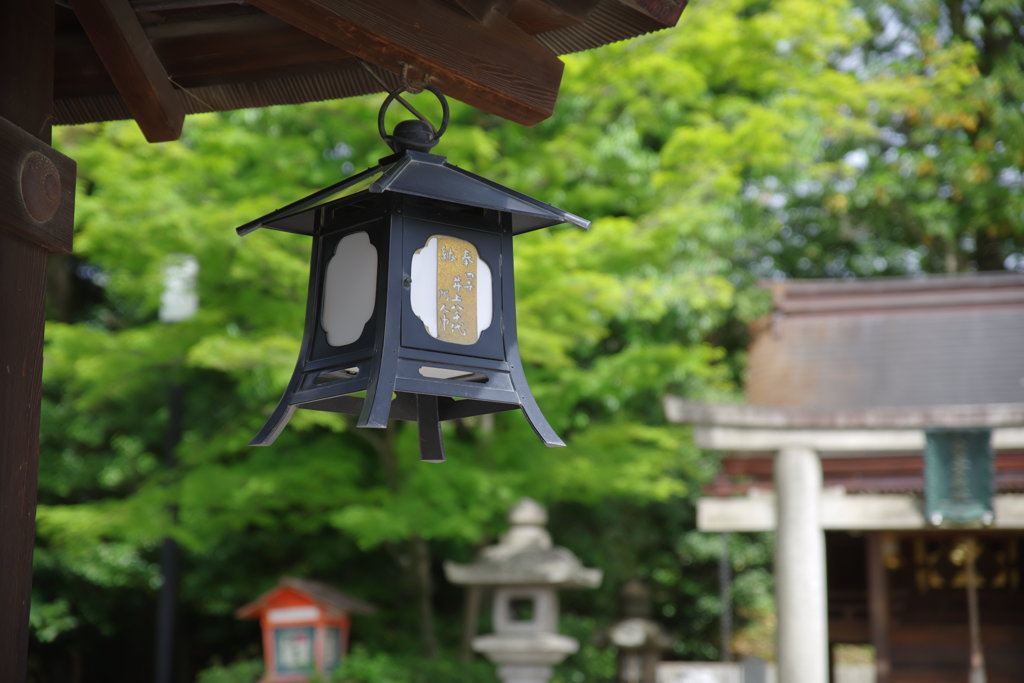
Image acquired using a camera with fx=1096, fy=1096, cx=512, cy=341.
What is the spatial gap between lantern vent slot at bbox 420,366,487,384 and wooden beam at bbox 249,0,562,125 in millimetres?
608

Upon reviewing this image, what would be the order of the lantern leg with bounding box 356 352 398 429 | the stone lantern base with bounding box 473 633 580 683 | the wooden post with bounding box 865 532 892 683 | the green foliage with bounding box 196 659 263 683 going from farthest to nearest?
the wooden post with bounding box 865 532 892 683
the green foliage with bounding box 196 659 263 683
the stone lantern base with bounding box 473 633 580 683
the lantern leg with bounding box 356 352 398 429

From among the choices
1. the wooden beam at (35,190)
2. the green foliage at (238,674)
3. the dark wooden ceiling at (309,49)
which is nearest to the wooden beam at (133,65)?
the dark wooden ceiling at (309,49)

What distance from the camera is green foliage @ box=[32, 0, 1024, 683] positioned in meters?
8.38

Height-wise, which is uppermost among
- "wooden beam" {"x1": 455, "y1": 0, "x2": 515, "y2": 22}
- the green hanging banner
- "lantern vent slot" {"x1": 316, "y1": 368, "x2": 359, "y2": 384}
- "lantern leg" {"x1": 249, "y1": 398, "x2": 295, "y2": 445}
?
"wooden beam" {"x1": 455, "y1": 0, "x2": 515, "y2": 22}

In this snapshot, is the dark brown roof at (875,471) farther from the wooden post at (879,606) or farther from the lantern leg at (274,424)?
the lantern leg at (274,424)

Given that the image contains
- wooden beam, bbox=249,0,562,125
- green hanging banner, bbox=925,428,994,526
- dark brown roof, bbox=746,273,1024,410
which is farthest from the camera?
dark brown roof, bbox=746,273,1024,410

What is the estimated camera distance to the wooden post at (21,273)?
204cm

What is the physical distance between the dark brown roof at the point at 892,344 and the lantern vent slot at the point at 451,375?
23.3 ft

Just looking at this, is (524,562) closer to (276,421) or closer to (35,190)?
(276,421)

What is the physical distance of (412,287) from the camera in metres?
2.25

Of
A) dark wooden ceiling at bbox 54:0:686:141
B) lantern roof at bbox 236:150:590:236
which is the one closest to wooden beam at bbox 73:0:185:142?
dark wooden ceiling at bbox 54:0:686:141

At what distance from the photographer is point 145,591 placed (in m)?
12.9

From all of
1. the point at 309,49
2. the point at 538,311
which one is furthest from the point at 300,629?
the point at 309,49

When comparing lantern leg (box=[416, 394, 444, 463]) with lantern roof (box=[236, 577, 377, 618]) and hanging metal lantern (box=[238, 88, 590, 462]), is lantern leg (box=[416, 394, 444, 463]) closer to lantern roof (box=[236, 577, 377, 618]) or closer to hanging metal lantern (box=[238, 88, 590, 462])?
hanging metal lantern (box=[238, 88, 590, 462])
